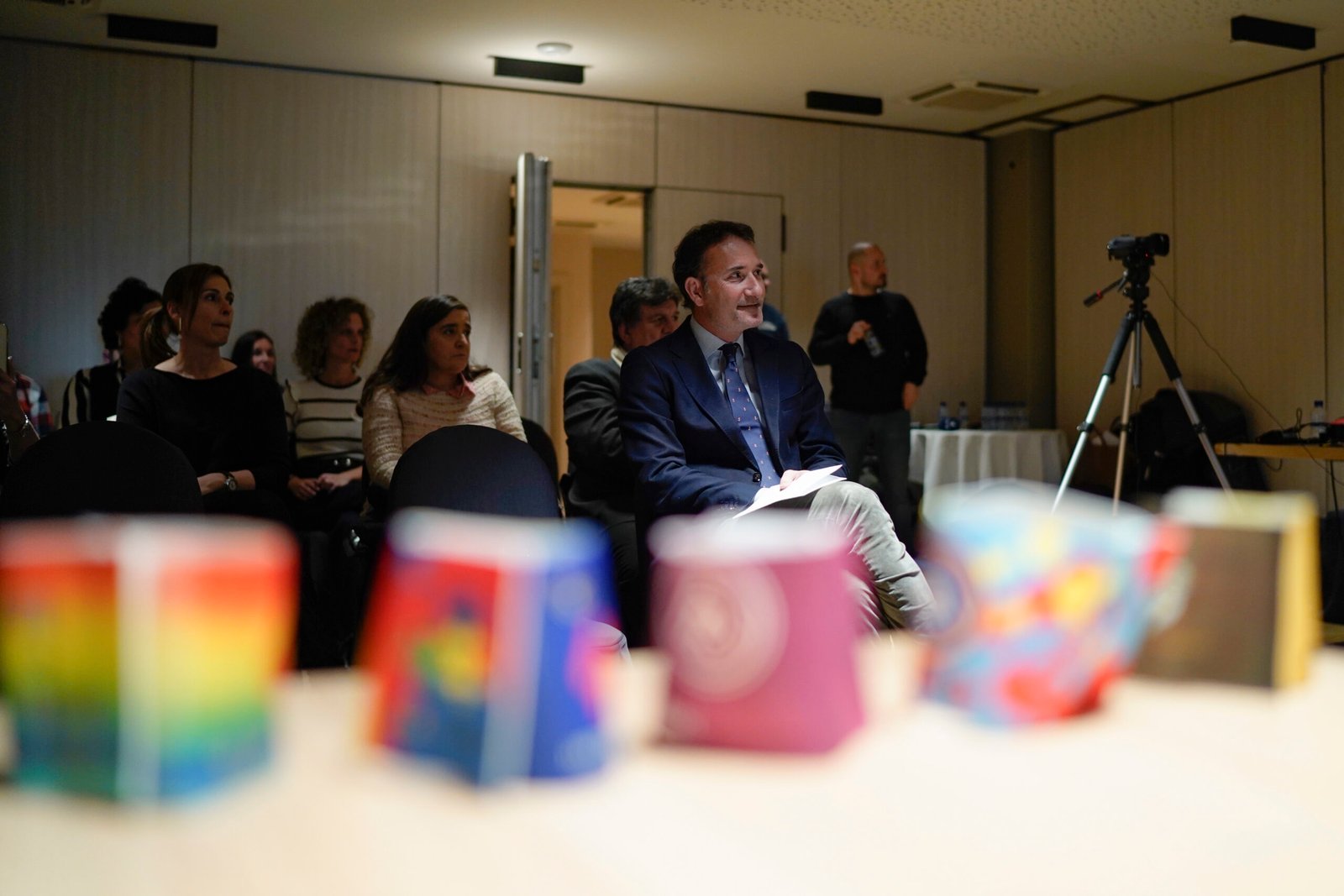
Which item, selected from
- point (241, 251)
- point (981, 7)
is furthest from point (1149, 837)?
point (241, 251)

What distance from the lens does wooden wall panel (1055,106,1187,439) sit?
22.0 feet

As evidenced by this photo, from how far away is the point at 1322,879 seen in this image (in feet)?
2.10

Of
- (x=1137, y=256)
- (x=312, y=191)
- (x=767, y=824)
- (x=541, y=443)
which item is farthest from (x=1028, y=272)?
(x=767, y=824)

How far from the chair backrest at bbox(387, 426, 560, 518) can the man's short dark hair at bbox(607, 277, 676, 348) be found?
125 cm

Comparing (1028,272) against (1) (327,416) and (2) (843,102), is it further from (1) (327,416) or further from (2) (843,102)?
(1) (327,416)

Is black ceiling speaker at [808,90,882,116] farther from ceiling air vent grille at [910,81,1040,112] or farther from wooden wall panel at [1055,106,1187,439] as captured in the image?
wooden wall panel at [1055,106,1187,439]

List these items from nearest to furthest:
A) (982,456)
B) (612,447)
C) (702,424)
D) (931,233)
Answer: (702,424) → (612,447) → (982,456) → (931,233)

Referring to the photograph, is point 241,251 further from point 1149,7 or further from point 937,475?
point 1149,7

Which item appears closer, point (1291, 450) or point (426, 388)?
point (426, 388)

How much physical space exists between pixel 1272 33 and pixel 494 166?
3943mm

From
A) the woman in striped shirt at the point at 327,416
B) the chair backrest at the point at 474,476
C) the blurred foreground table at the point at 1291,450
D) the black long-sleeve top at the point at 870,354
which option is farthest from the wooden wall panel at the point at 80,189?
the blurred foreground table at the point at 1291,450

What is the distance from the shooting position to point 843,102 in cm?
665

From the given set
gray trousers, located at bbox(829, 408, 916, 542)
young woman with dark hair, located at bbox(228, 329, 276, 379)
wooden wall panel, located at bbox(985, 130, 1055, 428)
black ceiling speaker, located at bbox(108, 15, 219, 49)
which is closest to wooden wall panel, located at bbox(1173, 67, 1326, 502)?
wooden wall panel, located at bbox(985, 130, 1055, 428)

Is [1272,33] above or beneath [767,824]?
above
